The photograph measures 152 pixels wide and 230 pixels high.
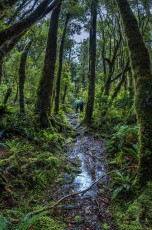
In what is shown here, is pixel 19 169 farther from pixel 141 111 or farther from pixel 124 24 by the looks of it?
pixel 124 24

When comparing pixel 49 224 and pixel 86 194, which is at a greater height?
pixel 49 224

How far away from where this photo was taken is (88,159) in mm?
6539

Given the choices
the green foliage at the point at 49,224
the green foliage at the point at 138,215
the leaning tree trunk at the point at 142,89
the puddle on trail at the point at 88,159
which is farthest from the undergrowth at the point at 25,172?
the leaning tree trunk at the point at 142,89

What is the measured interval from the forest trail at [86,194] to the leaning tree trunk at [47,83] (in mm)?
A: 2554

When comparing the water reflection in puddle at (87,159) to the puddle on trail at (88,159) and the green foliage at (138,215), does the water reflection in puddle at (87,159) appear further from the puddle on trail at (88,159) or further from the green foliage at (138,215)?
the green foliage at (138,215)

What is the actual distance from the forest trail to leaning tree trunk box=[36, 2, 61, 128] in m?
2.55

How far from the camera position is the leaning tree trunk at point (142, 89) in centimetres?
339

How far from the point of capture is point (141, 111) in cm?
371

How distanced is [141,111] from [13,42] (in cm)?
471

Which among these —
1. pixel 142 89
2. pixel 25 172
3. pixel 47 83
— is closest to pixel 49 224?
pixel 25 172

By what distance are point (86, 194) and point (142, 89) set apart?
3174 mm

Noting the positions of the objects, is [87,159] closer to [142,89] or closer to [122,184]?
[122,184]

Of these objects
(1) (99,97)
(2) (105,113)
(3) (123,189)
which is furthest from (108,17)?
(3) (123,189)

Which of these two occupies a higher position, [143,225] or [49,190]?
[143,225]
